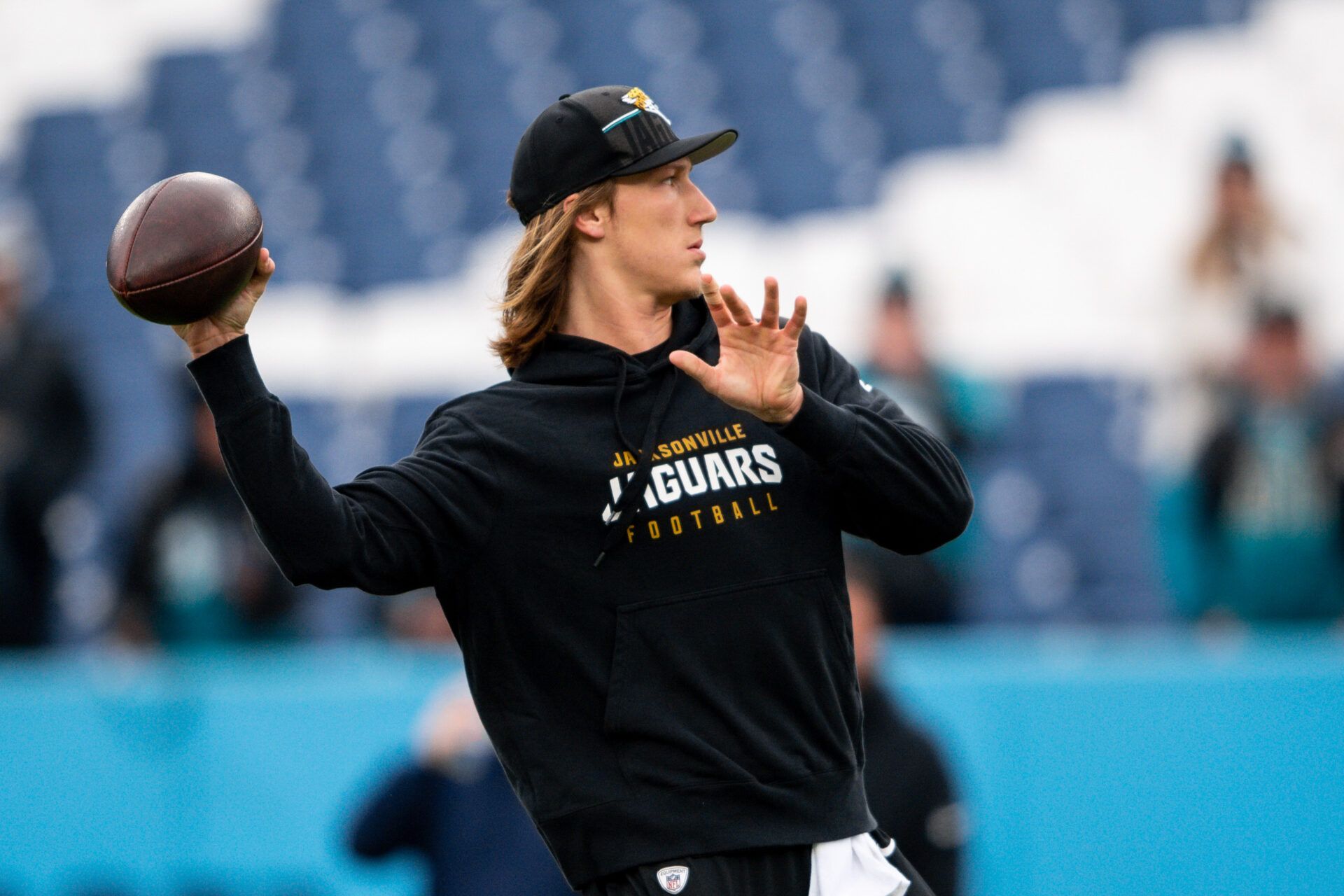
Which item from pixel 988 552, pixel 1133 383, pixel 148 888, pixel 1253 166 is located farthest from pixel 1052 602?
pixel 148 888

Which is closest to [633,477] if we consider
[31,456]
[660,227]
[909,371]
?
[660,227]

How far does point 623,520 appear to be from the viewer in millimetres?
2738

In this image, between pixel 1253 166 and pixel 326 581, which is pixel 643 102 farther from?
pixel 1253 166

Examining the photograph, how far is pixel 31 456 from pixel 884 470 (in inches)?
205

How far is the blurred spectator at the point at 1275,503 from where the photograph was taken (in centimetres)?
570

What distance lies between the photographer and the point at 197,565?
21.7 feet

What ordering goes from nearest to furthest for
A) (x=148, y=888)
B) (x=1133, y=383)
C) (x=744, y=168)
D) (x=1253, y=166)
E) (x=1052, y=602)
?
(x=148, y=888)
(x=1253, y=166)
(x=1052, y=602)
(x=1133, y=383)
(x=744, y=168)

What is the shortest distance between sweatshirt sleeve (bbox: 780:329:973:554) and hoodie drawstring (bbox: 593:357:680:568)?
23 cm

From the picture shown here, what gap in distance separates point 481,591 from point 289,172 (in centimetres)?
865

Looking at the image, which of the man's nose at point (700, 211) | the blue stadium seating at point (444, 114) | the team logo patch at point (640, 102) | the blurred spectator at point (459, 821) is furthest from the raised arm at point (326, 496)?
the blue stadium seating at point (444, 114)

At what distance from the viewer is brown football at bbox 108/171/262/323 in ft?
8.27

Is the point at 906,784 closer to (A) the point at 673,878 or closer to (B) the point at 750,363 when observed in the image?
(A) the point at 673,878

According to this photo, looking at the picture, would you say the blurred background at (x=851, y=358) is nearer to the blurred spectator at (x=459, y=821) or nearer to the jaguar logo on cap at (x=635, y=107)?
the blurred spectator at (x=459, y=821)

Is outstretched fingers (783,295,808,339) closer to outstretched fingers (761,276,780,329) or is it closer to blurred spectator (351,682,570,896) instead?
outstretched fingers (761,276,780,329)
